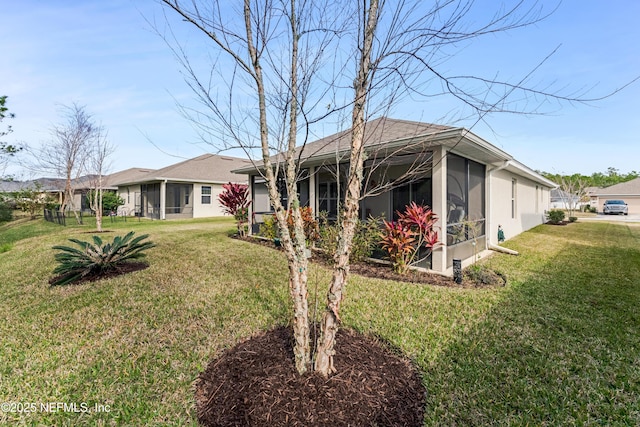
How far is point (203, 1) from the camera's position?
2070mm

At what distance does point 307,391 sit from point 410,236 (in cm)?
436

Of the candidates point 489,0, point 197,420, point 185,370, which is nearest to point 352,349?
point 197,420

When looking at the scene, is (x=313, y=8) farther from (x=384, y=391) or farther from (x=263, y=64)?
(x=384, y=391)

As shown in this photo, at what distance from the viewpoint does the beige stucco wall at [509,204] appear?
28.7 feet

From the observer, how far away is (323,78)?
7.95 feet

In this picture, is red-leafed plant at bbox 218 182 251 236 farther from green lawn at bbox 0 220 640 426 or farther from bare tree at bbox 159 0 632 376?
bare tree at bbox 159 0 632 376

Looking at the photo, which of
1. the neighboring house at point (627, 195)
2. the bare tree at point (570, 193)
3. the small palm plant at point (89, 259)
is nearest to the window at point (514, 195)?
the small palm plant at point (89, 259)

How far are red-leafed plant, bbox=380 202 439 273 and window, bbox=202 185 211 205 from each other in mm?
17534

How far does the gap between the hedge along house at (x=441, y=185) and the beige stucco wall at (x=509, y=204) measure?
1.3 inches

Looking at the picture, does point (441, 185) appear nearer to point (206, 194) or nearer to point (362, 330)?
point (362, 330)

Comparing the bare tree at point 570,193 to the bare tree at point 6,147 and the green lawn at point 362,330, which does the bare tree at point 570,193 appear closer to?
the green lawn at point 362,330

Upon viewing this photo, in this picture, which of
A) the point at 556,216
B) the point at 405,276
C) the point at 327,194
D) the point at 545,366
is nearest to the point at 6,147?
the point at 327,194

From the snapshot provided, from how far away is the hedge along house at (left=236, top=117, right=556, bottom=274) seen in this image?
5.46m

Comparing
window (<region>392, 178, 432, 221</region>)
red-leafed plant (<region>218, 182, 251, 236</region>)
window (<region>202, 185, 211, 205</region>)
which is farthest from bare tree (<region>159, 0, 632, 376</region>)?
window (<region>202, 185, 211, 205</region>)
